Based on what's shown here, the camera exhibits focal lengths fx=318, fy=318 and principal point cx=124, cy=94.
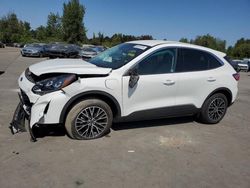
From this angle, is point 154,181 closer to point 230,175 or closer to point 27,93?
point 230,175

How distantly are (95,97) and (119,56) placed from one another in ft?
3.70

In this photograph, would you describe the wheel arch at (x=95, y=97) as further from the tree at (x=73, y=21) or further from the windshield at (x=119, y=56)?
the tree at (x=73, y=21)

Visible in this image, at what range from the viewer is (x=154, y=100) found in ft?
18.7

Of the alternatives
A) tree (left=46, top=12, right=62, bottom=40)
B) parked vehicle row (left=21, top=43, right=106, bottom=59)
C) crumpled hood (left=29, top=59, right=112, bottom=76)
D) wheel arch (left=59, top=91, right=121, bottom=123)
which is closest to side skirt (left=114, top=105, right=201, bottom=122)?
wheel arch (left=59, top=91, right=121, bottom=123)

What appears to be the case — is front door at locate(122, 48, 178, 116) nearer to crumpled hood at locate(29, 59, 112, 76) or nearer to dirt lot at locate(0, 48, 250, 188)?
crumpled hood at locate(29, 59, 112, 76)

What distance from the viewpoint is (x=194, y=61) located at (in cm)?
621

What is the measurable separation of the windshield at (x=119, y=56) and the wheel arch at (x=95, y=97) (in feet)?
1.87

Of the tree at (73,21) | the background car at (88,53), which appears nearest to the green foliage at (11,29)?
the tree at (73,21)

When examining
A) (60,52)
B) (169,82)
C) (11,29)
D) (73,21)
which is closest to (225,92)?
(169,82)

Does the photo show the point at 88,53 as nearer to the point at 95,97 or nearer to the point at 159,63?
the point at 159,63

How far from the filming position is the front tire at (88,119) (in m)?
5.06

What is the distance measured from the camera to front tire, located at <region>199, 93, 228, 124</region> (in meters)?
6.49

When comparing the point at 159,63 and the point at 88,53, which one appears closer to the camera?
the point at 159,63

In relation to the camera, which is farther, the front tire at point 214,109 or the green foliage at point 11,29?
the green foliage at point 11,29
